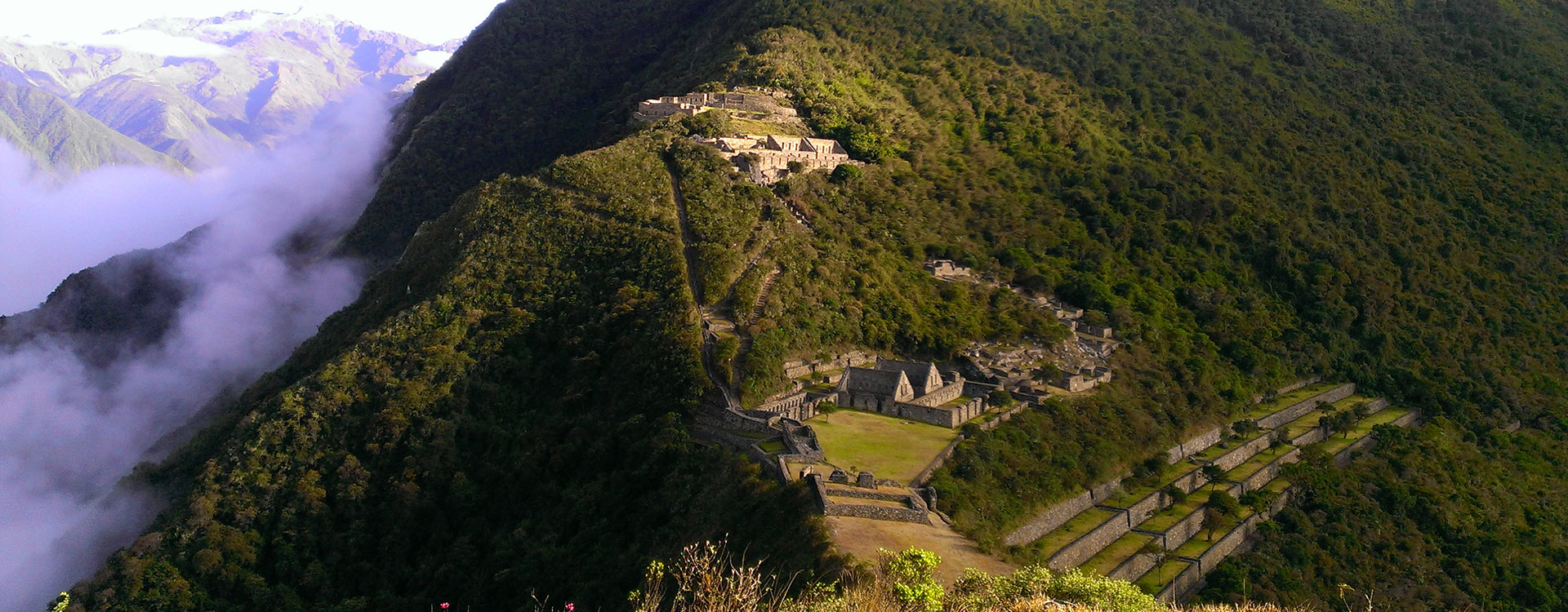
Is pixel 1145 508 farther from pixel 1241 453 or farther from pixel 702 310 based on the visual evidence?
pixel 702 310

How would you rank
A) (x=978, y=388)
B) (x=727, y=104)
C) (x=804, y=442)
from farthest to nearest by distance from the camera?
(x=727, y=104) < (x=978, y=388) < (x=804, y=442)

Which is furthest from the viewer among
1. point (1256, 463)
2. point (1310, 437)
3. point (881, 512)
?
point (1310, 437)

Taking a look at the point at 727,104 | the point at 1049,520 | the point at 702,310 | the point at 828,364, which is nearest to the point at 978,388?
the point at 828,364

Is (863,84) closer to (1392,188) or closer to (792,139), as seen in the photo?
(792,139)

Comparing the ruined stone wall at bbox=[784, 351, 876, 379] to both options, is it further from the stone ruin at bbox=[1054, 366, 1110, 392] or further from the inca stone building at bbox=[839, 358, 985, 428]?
the stone ruin at bbox=[1054, 366, 1110, 392]

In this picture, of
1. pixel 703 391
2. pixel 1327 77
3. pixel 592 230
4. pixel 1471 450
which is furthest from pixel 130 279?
pixel 1327 77
